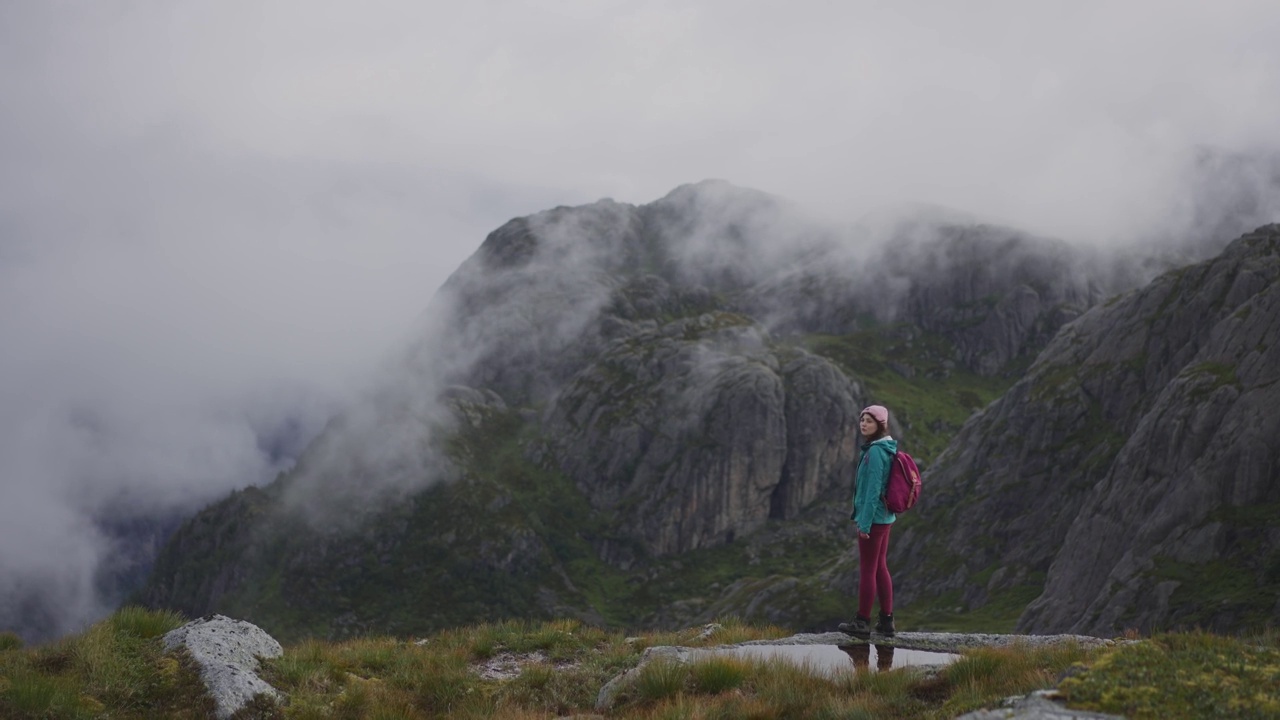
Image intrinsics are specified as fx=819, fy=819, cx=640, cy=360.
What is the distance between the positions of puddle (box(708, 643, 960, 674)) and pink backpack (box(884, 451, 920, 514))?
111 inches

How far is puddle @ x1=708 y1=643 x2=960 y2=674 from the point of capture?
545 inches

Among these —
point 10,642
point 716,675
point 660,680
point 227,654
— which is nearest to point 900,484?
point 716,675

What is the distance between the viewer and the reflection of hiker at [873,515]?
16.7 metres

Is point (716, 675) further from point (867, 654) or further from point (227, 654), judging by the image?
point (227, 654)

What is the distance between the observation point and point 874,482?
16812mm

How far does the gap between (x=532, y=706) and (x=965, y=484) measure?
596 ft

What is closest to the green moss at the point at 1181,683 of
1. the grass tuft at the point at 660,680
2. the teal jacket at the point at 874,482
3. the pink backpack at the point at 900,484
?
the grass tuft at the point at 660,680

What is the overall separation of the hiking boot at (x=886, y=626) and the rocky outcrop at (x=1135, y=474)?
91565 mm

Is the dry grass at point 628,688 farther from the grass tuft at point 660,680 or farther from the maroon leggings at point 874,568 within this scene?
the maroon leggings at point 874,568

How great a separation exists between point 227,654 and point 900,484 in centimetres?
1279

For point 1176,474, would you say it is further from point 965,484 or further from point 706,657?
point 706,657

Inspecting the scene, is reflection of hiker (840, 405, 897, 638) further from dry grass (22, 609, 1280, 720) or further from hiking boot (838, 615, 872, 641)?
dry grass (22, 609, 1280, 720)

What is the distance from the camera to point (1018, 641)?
16141 millimetres

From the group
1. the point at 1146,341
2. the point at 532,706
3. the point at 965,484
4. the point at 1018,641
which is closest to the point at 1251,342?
the point at 1146,341
